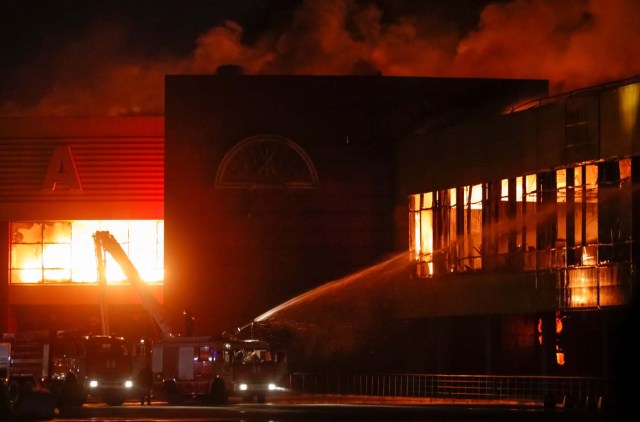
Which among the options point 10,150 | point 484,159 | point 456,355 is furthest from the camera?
point 10,150

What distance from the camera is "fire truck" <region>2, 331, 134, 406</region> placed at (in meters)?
42.2

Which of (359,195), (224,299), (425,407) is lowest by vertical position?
(425,407)

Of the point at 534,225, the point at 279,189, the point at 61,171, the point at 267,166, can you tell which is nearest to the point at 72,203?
the point at 61,171

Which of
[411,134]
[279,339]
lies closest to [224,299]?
[279,339]

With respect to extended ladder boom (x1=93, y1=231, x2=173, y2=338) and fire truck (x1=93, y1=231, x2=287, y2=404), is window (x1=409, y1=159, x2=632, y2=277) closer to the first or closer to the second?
fire truck (x1=93, y1=231, x2=287, y2=404)

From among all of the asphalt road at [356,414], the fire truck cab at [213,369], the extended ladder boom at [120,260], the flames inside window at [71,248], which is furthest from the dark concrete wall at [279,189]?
the asphalt road at [356,414]

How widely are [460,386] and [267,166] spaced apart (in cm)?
1642

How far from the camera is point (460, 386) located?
41000mm

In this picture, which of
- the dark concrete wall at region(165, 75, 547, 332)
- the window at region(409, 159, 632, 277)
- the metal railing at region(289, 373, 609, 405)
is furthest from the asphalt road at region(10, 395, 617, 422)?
the dark concrete wall at region(165, 75, 547, 332)

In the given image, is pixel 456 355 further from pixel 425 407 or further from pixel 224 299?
pixel 425 407

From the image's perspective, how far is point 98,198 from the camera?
61.4m

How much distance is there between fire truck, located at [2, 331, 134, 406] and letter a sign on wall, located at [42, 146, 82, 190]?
56.4 feet

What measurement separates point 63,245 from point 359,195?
18.0 meters

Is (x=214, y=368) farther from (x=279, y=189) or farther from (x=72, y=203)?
(x=72, y=203)
